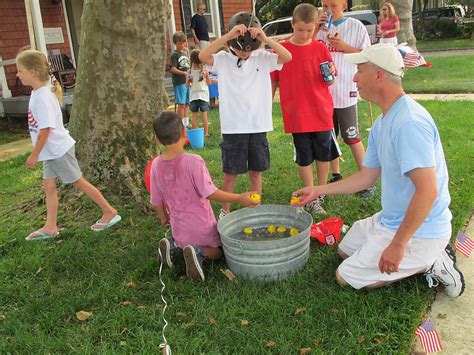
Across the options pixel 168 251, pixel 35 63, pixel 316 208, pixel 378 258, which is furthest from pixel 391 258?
pixel 35 63

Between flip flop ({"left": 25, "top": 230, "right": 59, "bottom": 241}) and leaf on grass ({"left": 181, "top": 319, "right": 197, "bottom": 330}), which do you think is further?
flip flop ({"left": 25, "top": 230, "right": 59, "bottom": 241})

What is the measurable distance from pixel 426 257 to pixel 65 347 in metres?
2.21

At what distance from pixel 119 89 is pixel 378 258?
3.10 meters

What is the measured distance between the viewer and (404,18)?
15.2 metres

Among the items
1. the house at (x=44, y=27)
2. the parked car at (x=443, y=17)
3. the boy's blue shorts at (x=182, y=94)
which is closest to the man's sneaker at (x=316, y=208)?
the boy's blue shorts at (x=182, y=94)

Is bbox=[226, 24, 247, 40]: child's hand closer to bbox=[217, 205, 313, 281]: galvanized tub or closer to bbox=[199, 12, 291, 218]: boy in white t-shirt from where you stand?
bbox=[199, 12, 291, 218]: boy in white t-shirt

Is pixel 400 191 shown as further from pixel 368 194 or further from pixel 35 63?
pixel 35 63

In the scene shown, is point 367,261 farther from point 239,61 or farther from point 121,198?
Answer: point 121,198

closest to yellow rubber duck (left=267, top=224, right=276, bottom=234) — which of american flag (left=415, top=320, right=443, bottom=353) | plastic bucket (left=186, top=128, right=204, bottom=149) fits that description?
american flag (left=415, top=320, right=443, bottom=353)

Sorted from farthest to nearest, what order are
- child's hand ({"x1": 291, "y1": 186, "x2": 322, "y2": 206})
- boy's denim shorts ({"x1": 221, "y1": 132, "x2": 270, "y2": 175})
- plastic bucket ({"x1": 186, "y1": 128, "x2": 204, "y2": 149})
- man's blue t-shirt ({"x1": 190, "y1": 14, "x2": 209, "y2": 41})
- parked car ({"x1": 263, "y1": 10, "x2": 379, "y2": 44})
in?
parked car ({"x1": 263, "y1": 10, "x2": 379, "y2": 44})
man's blue t-shirt ({"x1": 190, "y1": 14, "x2": 209, "y2": 41})
plastic bucket ({"x1": 186, "y1": 128, "x2": 204, "y2": 149})
boy's denim shorts ({"x1": 221, "y1": 132, "x2": 270, "y2": 175})
child's hand ({"x1": 291, "y1": 186, "x2": 322, "y2": 206})

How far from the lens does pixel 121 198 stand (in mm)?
4922

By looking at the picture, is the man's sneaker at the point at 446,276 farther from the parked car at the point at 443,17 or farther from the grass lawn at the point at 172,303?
the parked car at the point at 443,17

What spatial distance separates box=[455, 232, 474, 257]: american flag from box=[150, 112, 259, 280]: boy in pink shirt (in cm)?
151

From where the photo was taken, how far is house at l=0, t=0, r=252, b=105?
1029 centimetres
